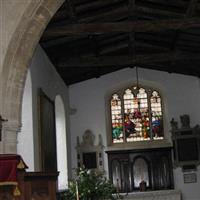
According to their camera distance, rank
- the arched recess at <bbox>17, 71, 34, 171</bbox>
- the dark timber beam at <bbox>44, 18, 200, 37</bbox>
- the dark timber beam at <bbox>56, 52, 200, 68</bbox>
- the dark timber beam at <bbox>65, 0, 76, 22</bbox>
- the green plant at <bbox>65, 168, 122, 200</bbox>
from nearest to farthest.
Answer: the green plant at <bbox>65, 168, 122, 200</bbox> → the dark timber beam at <bbox>65, 0, 76, 22</bbox> → the arched recess at <bbox>17, 71, 34, 171</bbox> → the dark timber beam at <bbox>44, 18, 200, 37</bbox> → the dark timber beam at <bbox>56, 52, 200, 68</bbox>

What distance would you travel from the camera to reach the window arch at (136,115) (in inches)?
564

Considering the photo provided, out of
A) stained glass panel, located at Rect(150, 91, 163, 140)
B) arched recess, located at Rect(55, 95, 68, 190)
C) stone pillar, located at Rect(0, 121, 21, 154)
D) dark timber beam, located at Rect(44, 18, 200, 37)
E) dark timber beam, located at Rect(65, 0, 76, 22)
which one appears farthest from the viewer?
stained glass panel, located at Rect(150, 91, 163, 140)

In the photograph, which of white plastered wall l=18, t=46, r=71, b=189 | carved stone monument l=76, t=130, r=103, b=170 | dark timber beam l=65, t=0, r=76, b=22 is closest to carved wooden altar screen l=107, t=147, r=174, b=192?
carved stone monument l=76, t=130, r=103, b=170

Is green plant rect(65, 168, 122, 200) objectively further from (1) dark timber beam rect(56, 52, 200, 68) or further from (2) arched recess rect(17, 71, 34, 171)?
(1) dark timber beam rect(56, 52, 200, 68)

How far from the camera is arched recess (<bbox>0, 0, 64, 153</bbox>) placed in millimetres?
5945

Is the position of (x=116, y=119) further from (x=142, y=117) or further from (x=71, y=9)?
(x=71, y=9)

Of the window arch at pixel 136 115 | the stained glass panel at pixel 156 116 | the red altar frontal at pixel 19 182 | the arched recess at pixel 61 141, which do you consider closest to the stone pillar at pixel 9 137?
the red altar frontal at pixel 19 182

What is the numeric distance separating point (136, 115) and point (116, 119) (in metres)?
0.66

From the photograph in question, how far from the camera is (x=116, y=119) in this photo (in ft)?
47.6

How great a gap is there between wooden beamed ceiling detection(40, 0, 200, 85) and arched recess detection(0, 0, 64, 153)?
6.59 feet

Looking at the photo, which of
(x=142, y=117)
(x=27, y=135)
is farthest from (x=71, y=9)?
(x=142, y=117)

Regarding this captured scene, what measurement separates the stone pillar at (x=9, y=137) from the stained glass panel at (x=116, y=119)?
8.50 metres

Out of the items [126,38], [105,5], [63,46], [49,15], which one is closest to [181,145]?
[126,38]

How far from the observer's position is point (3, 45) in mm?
6070
